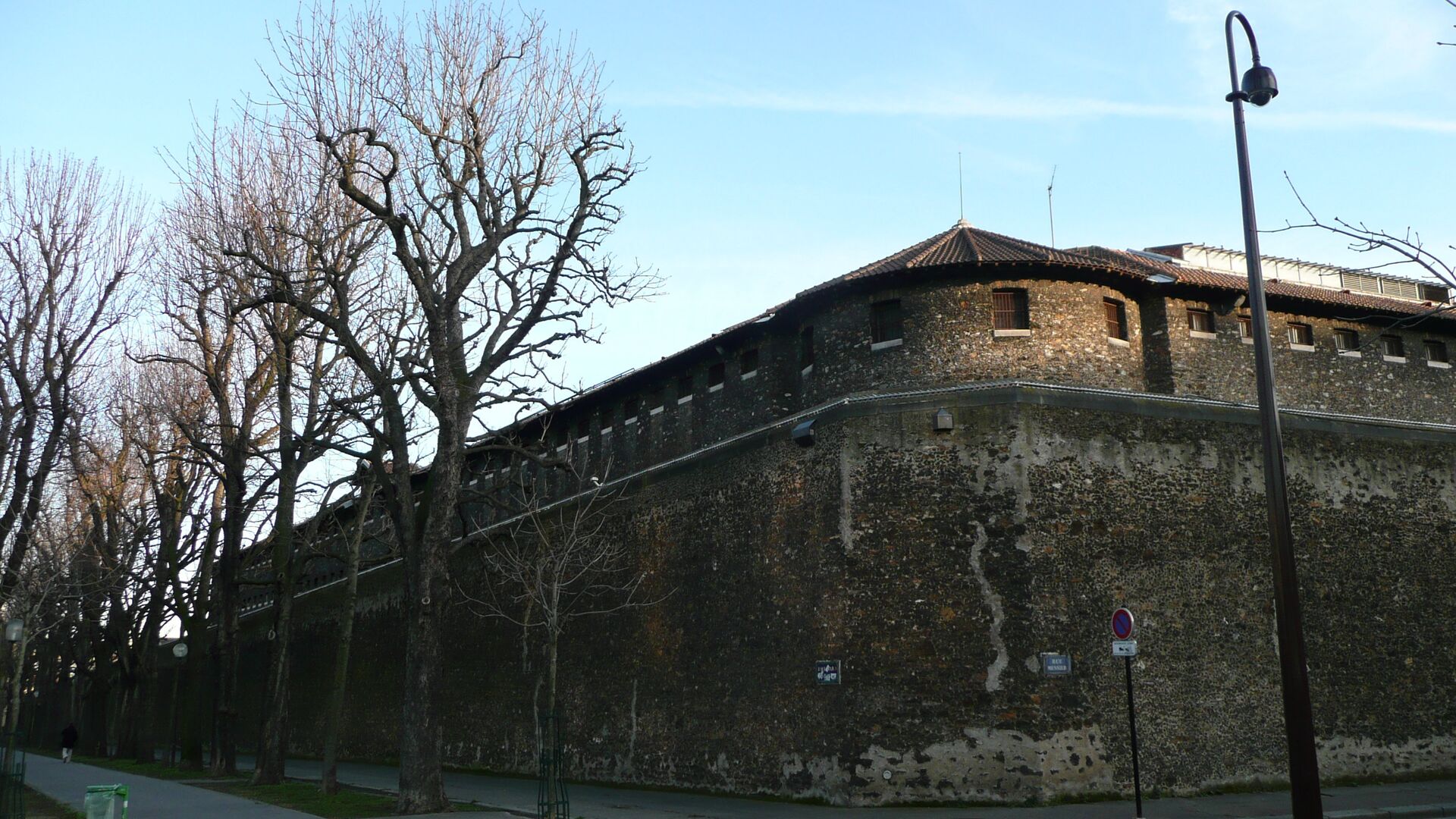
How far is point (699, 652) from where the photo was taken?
2098cm

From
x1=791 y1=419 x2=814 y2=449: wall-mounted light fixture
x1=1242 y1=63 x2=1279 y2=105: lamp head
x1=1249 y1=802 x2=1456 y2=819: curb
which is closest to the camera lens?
x1=1242 y1=63 x2=1279 y2=105: lamp head

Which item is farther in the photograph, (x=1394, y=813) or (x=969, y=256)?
(x=969, y=256)

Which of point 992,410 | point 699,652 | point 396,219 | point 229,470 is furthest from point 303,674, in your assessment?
point 992,410

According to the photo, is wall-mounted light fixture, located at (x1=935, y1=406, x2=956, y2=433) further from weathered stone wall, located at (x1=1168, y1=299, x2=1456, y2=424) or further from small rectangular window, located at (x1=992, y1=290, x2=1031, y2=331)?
weathered stone wall, located at (x1=1168, y1=299, x2=1456, y2=424)

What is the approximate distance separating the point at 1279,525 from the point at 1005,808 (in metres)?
7.62

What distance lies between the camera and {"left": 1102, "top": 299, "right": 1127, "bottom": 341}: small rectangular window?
20.5 m

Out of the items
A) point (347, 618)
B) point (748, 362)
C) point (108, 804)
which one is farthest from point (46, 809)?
point (748, 362)

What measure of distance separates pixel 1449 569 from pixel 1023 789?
34.7ft

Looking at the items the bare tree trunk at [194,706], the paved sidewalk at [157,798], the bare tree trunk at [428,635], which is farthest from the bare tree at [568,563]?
the bare tree trunk at [194,706]

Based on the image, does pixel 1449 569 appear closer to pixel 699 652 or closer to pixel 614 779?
pixel 699 652

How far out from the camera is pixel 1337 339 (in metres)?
22.8

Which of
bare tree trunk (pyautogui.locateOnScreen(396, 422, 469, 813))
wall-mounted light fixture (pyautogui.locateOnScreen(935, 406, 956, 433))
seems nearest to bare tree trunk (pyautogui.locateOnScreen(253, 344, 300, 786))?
bare tree trunk (pyautogui.locateOnScreen(396, 422, 469, 813))

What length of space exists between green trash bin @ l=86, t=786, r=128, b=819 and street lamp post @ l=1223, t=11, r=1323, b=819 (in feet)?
39.8

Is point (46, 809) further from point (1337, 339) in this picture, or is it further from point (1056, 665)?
point (1337, 339)
